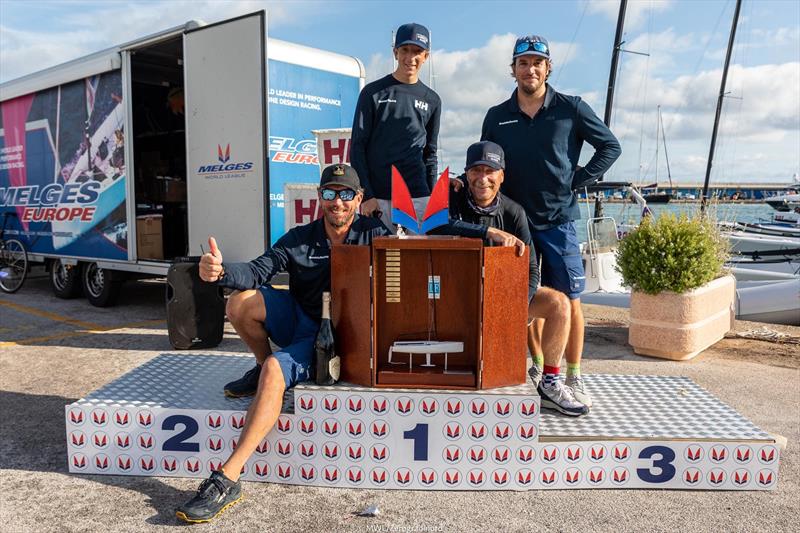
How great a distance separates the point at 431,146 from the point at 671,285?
2.75 meters

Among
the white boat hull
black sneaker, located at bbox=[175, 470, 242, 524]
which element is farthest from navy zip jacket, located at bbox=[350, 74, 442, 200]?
the white boat hull

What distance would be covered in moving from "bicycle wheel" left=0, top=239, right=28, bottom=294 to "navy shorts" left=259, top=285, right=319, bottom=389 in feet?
22.7

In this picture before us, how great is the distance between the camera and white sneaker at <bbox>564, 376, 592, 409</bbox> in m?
3.39

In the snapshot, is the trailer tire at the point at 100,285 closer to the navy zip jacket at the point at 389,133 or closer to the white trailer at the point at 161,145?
the white trailer at the point at 161,145

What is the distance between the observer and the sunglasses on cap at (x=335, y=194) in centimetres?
322

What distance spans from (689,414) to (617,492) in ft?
2.17

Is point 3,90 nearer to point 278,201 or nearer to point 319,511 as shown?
point 278,201

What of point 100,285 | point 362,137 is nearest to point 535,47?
point 362,137

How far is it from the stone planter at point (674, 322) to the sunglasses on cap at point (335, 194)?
134 inches

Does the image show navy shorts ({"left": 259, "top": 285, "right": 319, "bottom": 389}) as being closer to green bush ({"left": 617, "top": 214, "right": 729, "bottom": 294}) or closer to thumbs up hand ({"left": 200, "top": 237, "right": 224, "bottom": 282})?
thumbs up hand ({"left": 200, "top": 237, "right": 224, "bottom": 282})

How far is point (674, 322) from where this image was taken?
216 inches

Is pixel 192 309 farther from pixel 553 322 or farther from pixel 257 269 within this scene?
pixel 553 322

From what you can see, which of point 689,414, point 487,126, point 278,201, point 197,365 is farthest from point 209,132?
point 689,414

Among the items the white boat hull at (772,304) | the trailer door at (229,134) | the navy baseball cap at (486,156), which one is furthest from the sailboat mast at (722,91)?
the navy baseball cap at (486,156)
